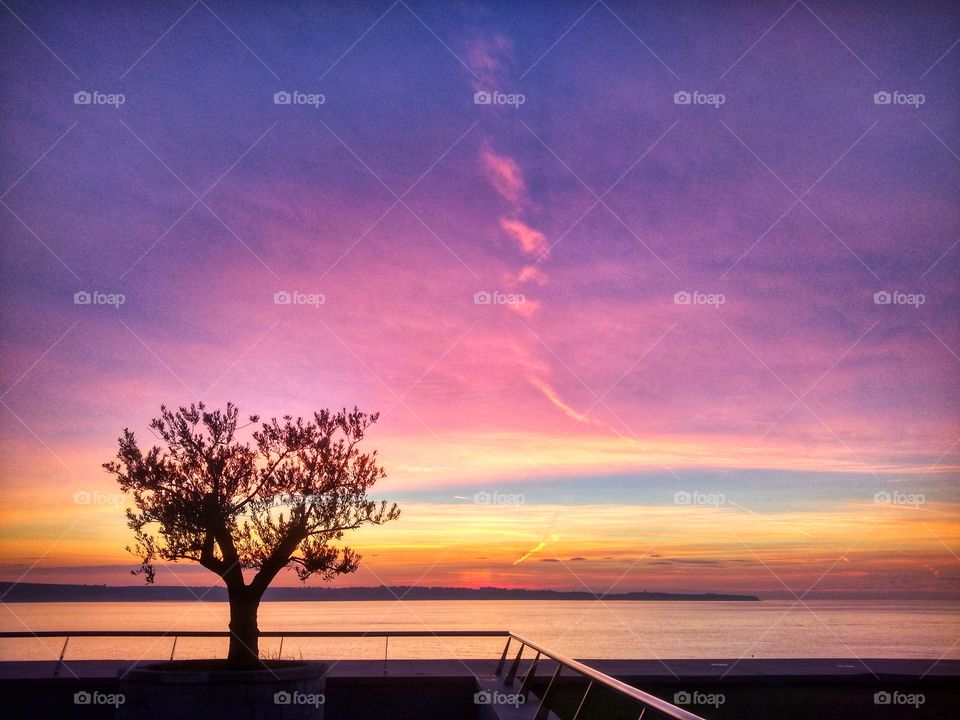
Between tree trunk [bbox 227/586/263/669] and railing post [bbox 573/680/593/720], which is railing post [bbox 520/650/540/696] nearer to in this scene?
tree trunk [bbox 227/586/263/669]

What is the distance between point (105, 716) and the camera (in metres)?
12.6

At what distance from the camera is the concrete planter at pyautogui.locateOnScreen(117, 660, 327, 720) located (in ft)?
33.6

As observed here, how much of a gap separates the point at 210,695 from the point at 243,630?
1632 millimetres

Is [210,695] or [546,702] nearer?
[546,702]

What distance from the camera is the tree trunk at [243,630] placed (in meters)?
11.6

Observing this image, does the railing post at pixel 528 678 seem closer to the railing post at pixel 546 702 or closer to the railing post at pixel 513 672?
the railing post at pixel 513 672

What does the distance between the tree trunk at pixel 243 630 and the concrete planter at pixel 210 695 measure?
3.42ft

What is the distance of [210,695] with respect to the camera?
1031 cm

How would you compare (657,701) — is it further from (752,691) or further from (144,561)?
(752,691)

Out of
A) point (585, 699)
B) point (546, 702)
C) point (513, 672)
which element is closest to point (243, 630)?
point (513, 672)

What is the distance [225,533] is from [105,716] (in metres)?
3.37

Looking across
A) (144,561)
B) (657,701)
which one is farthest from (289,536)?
(657,701)

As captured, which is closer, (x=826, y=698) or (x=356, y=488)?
(x=356, y=488)

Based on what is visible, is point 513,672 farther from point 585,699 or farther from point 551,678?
point 585,699
